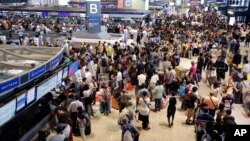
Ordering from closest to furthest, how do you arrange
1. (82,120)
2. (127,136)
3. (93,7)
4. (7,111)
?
(7,111) → (127,136) → (82,120) → (93,7)

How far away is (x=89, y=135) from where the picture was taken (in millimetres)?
9688

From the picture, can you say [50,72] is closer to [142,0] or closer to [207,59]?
[207,59]

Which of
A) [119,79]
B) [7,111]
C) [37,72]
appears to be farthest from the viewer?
[119,79]

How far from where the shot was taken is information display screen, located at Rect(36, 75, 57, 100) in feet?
28.3

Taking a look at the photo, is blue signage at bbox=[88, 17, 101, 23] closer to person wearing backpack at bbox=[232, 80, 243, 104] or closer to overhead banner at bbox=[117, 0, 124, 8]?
person wearing backpack at bbox=[232, 80, 243, 104]

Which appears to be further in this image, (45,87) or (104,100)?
(104,100)

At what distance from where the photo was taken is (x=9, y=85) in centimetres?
Answer: 762

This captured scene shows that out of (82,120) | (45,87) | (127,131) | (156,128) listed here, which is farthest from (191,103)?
(45,87)

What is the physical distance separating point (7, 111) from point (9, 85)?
2.19 feet

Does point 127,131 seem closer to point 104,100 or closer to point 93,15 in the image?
point 104,100

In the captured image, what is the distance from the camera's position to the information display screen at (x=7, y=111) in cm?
703

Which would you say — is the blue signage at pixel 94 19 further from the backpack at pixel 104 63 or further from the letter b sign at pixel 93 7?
the backpack at pixel 104 63

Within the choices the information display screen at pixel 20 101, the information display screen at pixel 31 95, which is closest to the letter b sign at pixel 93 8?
the information display screen at pixel 31 95

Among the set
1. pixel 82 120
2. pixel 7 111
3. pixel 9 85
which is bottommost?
pixel 82 120
